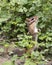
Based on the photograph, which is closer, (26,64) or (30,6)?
(26,64)

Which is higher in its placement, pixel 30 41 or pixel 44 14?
pixel 44 14

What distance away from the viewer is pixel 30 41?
182 inches

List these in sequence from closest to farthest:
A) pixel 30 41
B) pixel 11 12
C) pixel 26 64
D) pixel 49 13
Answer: pixel 26 64 < pixel 30 41 < pixel 49 13 < pixel 11 12

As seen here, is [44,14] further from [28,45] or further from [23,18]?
[28,45]

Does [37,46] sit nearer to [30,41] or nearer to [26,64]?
[30,41]

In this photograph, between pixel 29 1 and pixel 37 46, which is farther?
pixel 29 1

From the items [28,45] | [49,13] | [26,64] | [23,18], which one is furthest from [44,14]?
[26,64]

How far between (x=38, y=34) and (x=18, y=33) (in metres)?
0.46

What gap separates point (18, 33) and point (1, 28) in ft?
1.10

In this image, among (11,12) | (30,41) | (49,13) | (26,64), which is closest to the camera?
(26,64)

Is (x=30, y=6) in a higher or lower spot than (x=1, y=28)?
higher

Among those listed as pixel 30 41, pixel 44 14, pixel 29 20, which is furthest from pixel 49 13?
pixel 30 41

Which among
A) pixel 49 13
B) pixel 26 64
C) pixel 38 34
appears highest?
pixel 49 13

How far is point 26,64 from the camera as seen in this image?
4301 millimetres
